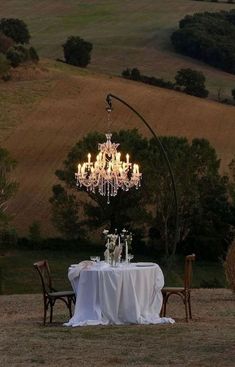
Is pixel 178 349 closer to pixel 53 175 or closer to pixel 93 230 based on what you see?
pixel 93 230

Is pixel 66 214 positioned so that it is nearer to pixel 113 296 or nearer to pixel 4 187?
pixel 4 187

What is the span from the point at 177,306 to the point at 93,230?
25.1 m

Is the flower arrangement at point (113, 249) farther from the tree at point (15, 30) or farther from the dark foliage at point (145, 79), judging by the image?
the tree at point (15, 30)

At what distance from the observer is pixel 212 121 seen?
63.1 m

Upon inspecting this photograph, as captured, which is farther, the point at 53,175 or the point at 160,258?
the point at 53,175

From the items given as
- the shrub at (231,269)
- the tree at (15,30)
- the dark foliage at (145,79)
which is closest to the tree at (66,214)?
the shrub at (231,269)

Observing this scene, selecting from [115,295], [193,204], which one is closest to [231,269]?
[115,295]

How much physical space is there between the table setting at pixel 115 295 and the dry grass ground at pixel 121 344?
0.39 meters

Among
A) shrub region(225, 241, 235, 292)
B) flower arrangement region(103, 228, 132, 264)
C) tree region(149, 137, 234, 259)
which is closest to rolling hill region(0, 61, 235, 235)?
tree region(149, 137, 234, 259)

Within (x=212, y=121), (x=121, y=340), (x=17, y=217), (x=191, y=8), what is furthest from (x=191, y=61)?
(x=121, y=340)

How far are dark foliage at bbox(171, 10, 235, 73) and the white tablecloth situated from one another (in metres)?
78.0

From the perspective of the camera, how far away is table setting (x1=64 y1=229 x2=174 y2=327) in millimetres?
15422

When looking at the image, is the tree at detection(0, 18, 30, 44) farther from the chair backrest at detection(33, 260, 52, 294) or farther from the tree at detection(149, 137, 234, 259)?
the chair backrest at detection(33, 260, 52, 294)

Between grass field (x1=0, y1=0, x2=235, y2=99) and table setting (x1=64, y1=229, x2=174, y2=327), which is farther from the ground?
grass field (x1=0, y1=0, x2=235, y2=99)
